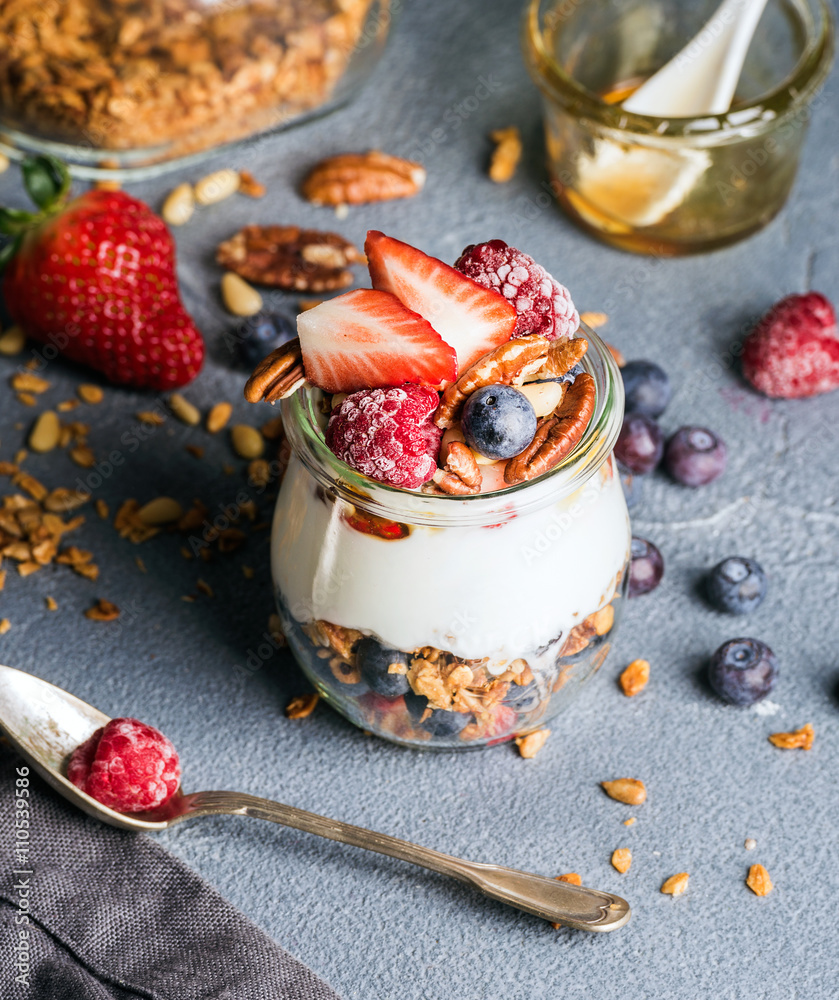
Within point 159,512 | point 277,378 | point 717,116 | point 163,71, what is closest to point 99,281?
point 159,512

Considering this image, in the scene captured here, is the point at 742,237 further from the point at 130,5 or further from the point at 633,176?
the point at 130,5

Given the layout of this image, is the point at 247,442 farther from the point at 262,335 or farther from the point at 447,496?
the point at 447,496

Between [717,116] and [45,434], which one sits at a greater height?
[717,116]

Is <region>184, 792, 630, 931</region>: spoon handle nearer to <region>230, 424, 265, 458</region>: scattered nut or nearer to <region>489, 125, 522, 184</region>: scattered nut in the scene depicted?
<region>230, 424, 265, 458</region>: scattered nut

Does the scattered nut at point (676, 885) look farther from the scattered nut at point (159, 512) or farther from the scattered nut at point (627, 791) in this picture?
the scattered nut at point (159, 512)

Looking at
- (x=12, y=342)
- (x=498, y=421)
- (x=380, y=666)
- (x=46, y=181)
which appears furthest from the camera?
(x=12, y=342)

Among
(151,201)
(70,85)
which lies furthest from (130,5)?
(151,201)

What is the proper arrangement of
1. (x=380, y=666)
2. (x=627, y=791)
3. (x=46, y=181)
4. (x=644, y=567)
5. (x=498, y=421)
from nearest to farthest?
(x=498, y=421) < (x=380, y=666) < (x=627, y=791) < (x=644, y=567) < (x=46, y=181)
